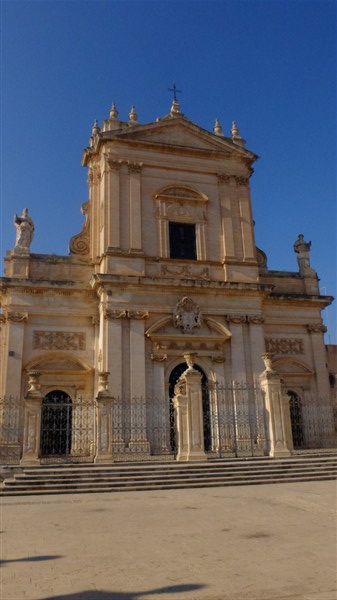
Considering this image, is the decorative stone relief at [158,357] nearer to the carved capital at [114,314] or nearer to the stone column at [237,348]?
the carved capital at [114,314]

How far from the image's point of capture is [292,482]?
43.4 ft

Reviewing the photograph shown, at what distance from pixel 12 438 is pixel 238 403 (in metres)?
8.33

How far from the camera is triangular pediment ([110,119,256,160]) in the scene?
23.0m

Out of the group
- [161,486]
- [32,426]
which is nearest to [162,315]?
[32,426]

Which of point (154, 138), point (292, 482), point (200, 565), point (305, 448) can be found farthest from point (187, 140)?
point (200, 565)

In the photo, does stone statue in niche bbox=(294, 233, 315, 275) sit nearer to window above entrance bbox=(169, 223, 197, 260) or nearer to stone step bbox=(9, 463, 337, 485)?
window above entrance bbox=(169, 223, 197, 260)

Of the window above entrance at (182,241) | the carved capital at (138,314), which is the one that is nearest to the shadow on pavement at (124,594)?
→ the carved capital at (138,314)

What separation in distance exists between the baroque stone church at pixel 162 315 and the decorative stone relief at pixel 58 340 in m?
0.04

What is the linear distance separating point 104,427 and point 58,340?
6.21 metres

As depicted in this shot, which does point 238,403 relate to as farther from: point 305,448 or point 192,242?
point 192,242

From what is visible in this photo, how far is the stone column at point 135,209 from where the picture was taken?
2109 centimetres

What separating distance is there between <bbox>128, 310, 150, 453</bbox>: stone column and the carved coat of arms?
123 cm

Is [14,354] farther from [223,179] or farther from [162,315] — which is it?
[223,179]

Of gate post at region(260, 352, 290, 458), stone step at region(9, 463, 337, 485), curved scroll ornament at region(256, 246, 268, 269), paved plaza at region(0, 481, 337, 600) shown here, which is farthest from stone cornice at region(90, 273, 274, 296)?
paved plaza at region(0, 481, 337, 600)
